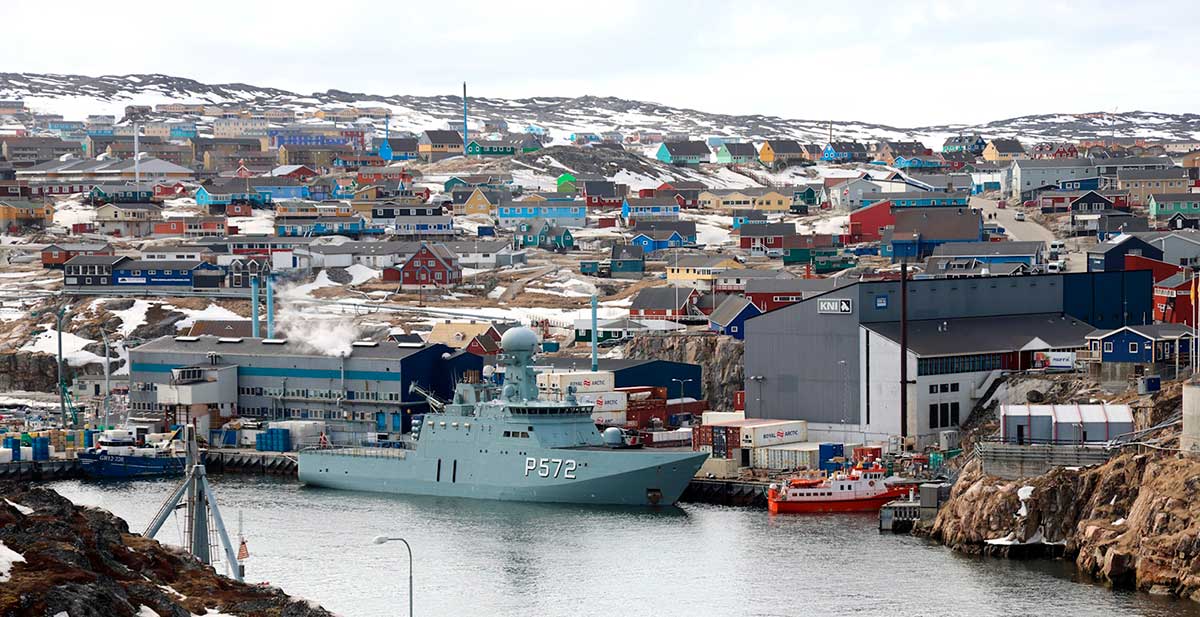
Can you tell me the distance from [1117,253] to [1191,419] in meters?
43.0

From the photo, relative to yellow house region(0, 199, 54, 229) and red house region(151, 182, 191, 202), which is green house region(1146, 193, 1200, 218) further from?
yellow house region(0, 199, 54, 229)

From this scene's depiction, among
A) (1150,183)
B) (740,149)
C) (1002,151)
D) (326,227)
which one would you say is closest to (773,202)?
(1150,183)

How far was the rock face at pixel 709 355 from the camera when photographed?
258ft

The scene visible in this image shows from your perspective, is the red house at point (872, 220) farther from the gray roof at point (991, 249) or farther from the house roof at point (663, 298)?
the house roof at point (663, 298)

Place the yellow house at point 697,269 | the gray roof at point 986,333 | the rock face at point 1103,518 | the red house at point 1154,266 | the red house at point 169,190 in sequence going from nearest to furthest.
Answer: the rock face at point 1103,518, the gray roof at point 986,333, the red house at point 1154,266, the yellow house at point 697,269, the red house at point 169,190

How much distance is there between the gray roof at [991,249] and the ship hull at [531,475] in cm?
4103

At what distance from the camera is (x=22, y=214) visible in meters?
125

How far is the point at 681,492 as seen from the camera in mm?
60750

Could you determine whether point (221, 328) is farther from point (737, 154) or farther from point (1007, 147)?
point (1007, 147)

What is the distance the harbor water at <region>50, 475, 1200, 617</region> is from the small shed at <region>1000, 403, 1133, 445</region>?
12.9 ft

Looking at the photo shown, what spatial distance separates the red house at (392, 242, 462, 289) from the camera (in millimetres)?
103812

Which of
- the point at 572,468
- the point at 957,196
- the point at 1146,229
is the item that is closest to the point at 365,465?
the point at 572,468

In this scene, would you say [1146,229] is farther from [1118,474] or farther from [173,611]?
[173,611]

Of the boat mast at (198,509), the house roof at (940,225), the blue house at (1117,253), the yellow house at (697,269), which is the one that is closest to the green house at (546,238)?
the yellow house at (697,269)
